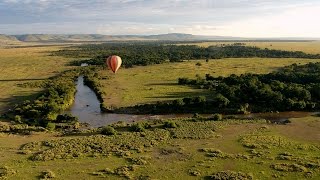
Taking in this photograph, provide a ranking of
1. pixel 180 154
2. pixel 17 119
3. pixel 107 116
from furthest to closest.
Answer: pixel 107 116
pixel 17 119
pixel 180 154

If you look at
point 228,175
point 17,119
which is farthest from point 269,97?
point 17,119

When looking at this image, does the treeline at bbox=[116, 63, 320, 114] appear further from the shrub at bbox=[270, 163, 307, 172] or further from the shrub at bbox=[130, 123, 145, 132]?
the shrub at bbox=[270, 163, 307, 172]

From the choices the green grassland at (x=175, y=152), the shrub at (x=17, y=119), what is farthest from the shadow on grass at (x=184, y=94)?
the shrub at (x=17, y=119)

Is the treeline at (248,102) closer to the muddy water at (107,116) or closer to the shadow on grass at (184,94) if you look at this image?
the muddy water at (107,116)

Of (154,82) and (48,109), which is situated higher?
(154,82)

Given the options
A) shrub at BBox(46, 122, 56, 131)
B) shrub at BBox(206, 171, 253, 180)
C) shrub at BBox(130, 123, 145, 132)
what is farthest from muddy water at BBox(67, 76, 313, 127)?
shrub at BBox(206, 171, 253, 180)

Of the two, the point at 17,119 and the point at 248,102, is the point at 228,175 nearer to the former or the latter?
the point at 248,102

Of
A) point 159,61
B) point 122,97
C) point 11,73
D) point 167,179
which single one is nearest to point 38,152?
point 167,179

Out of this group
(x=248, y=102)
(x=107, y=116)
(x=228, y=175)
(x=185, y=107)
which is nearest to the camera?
(x=228, y=175)
